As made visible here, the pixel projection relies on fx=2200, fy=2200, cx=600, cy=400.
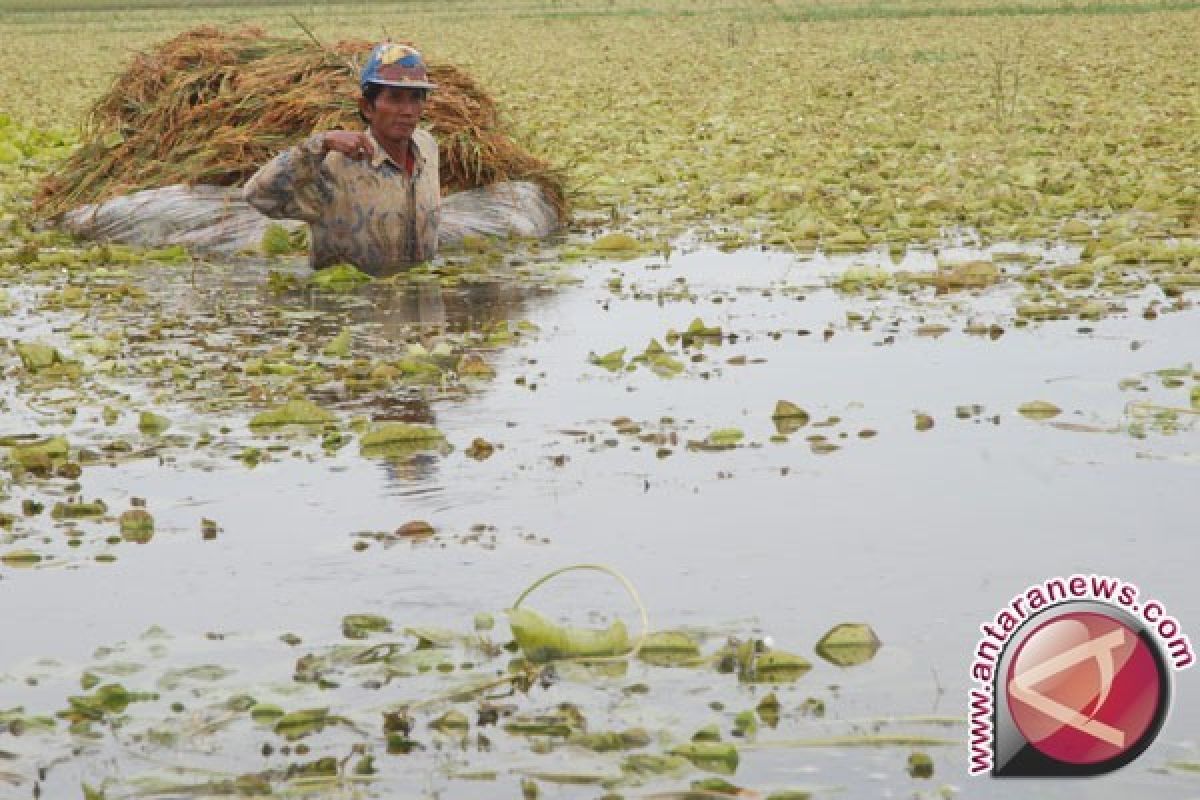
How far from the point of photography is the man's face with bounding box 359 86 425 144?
10.3 meters

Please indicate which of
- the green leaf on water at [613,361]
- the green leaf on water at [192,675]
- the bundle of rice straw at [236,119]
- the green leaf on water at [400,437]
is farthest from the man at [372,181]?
the green leaf on water at [192,675]

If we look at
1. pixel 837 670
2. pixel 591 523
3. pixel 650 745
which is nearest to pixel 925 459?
pixel 591 523

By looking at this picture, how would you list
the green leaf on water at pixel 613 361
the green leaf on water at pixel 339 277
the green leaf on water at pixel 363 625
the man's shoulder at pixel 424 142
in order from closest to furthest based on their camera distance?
the green leaf on water at pixel 363 625 < the green leaf on water at pixel 613 361 < the green leaf on water at pixel 339 277 < the man's shoulder at pixel 424 142

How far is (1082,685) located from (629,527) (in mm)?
2325

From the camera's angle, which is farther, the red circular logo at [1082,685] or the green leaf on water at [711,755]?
the green leaf on water at [711,755]

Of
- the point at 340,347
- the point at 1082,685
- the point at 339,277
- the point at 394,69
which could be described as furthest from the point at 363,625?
the point at 339,277

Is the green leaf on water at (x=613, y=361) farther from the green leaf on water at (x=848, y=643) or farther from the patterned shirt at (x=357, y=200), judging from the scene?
the green leaf on water at (x=848, y=643)

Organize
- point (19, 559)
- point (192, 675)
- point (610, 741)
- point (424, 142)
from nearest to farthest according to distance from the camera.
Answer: point (610, 741), point (192, 675), point (19, 559), point (424, 142)

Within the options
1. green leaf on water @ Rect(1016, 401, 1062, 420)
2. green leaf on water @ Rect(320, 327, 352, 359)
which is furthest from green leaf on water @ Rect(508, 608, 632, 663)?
green leaf on water @ Rect(320, 327, 352, 359)

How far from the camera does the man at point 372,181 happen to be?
33.8 feet

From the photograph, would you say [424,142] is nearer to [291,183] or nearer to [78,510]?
[291,183]

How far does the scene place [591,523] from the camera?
608 cm

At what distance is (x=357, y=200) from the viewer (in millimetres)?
10664

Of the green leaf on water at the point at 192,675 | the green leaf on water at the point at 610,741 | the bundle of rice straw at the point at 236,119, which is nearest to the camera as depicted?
the green leaf on water at the point at 610,741
